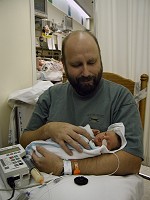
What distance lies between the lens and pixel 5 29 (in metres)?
1.44

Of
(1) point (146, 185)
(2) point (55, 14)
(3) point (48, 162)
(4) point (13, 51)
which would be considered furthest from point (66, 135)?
(2) point (55, 14)

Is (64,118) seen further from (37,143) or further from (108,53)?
(108,53)

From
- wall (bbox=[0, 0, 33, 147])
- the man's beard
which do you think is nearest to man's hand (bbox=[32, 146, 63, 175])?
the man's beard

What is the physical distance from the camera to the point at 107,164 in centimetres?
76

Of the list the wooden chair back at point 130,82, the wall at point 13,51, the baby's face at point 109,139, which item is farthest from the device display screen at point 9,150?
the wooden chair back at point 130,82

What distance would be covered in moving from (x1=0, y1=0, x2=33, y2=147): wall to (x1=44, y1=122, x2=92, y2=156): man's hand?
2.39 feet

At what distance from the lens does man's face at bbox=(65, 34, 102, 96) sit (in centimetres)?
94

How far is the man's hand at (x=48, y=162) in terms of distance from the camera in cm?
77

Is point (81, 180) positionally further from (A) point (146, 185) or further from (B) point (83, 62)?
(A) point (146, 185)

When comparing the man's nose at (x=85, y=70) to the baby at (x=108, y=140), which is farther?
the man's nose at (x=85, y=70)

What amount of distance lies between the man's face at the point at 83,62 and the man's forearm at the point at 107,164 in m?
0.34

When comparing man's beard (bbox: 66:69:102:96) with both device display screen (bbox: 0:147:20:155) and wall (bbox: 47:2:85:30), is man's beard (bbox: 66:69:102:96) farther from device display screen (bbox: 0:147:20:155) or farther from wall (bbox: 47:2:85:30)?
wall (bbox: 47:2:85:30)

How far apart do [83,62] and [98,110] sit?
23 centimetres

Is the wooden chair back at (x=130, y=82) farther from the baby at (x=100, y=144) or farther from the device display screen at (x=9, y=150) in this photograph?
the device display screen at (x=9, y=150)
